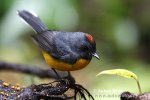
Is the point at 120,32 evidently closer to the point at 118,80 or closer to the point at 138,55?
the point at 138,55

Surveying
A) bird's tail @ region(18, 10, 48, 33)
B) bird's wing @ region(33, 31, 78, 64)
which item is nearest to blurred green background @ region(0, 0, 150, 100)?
bird's tail @ region(18, 10, 48, 33)

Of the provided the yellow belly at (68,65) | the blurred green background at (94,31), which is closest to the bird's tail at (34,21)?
the yellow belly at (68,65)

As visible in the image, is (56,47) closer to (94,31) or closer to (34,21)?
(34,21)

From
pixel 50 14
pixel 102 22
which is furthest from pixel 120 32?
pixel 50 14

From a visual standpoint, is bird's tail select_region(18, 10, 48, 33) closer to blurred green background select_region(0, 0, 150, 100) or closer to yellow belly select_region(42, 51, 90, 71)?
yellow belly select_region(42, 51, 90, 71)

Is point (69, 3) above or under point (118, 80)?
above

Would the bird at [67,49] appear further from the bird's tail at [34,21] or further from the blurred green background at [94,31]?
the blurred green background at [94,31]
